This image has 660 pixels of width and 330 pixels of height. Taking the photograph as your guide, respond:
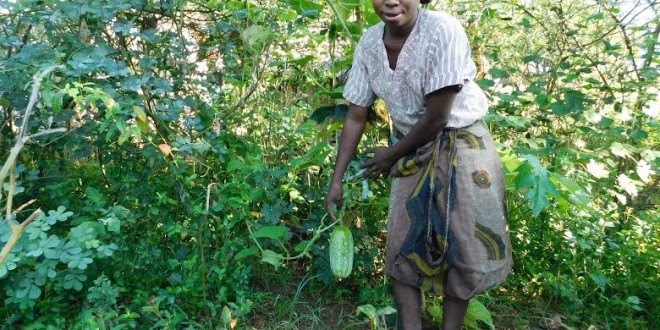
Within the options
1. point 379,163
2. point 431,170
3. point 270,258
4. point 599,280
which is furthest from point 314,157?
point 599,280

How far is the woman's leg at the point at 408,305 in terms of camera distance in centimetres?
253

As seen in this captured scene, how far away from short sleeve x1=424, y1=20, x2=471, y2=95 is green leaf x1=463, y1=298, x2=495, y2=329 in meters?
1.18

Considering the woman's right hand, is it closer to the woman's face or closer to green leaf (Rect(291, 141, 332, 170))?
green leaf (Rect(291, 141, 332, 170))

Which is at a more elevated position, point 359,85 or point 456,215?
point 359,85

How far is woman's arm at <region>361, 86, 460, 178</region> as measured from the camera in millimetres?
2244

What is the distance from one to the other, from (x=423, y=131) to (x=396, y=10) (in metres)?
0.48

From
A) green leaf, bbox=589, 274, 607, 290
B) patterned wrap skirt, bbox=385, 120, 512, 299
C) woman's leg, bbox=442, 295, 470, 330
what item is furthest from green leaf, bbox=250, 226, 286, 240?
green leaf, bbox=589, 274, 607, 290

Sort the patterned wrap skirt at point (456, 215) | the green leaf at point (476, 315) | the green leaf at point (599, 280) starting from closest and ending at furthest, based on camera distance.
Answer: the patterned wrap skirt at point (456, 215) < the green leaf at point (476, 315) < the green leaf at point (599, 280)

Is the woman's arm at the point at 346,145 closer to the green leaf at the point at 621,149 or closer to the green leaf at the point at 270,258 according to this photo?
the green leaf at the point at 270,258

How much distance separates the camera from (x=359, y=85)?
2586mm

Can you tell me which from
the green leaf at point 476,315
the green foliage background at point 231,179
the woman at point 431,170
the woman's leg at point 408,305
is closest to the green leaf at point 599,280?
the green foliage background at point 231,179

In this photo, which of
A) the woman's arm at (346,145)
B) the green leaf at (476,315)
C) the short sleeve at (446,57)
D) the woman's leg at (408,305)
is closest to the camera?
the short sleeve at (446,57)

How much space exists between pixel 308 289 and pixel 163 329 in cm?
86

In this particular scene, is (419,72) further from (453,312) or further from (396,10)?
(453,312)
